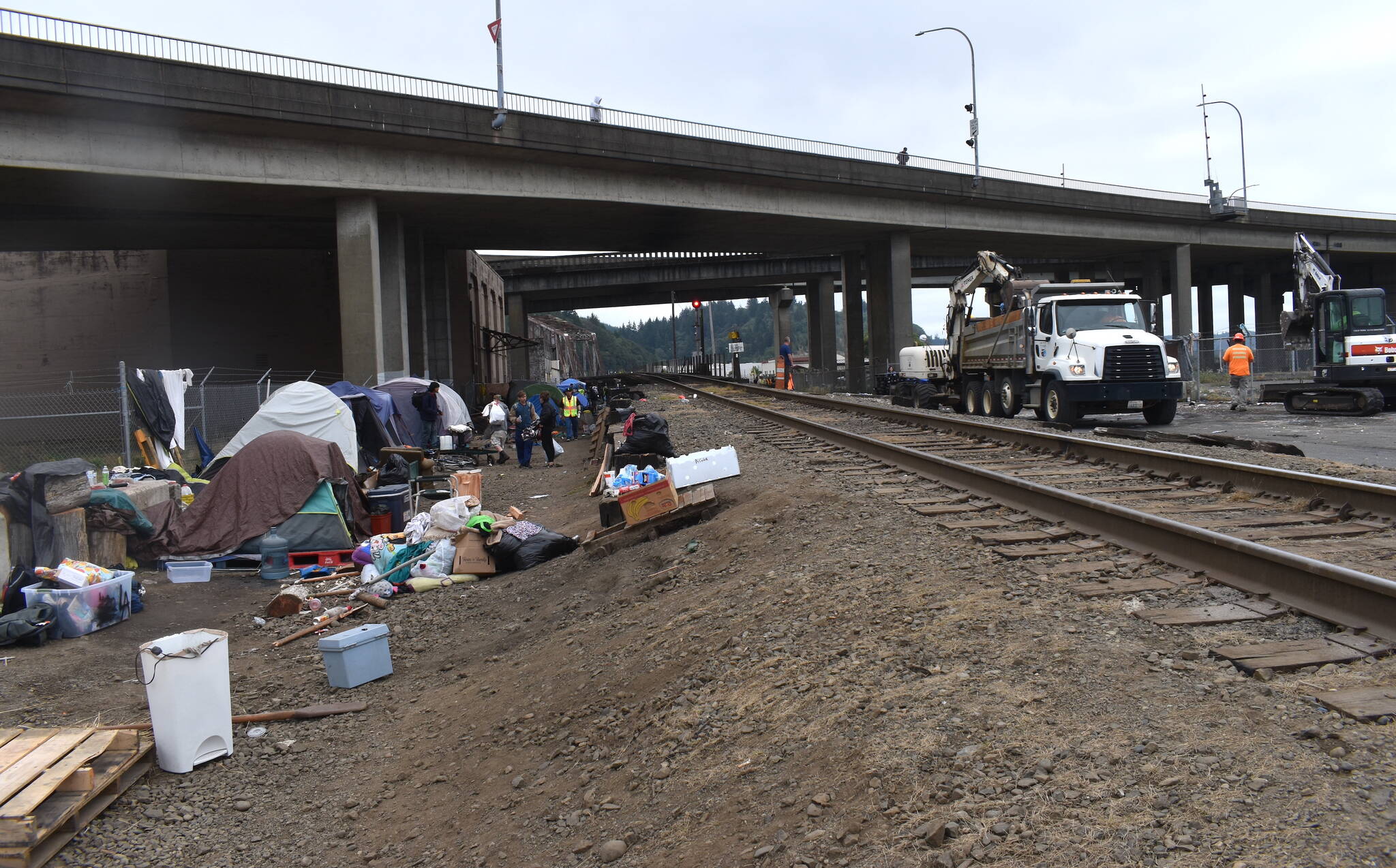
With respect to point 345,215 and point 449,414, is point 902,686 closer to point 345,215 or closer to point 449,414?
point 449,414

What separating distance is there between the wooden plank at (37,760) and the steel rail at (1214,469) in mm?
9051

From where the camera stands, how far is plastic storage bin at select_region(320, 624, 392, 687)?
7.40 metres

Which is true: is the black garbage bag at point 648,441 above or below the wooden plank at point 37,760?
above

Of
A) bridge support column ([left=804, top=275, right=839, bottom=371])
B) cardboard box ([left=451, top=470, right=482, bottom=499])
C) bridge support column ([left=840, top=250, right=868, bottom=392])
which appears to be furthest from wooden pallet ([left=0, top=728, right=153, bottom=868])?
bridge support column ([left=804, top=275, right=839, bottom=371])

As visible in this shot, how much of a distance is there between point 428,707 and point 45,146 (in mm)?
21921

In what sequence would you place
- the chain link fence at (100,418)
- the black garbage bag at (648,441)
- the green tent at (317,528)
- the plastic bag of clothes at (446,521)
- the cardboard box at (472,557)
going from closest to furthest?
the cardboard box at (472,557) → the plastic bag of clothes at (446,521) → the green tent at (317,528) → the black garbage bag at (648,441) → the chain link fence at (100,418)

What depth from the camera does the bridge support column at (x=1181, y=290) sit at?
1992 inches

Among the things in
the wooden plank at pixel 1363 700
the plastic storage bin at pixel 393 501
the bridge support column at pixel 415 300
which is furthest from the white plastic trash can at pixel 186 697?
the bridge support column at pixel 415 300

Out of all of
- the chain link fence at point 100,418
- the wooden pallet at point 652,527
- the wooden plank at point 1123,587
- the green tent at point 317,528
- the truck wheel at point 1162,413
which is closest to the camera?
the wooden plank at point 1123,587

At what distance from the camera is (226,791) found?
18.7ft

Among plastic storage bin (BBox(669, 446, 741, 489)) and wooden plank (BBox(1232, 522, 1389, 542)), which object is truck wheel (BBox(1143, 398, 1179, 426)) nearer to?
plastic storage bin (BBox(669, 446, 741, 489))

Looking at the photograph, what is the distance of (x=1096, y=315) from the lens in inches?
719

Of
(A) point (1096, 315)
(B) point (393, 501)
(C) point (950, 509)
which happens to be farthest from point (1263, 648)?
(A) point (1096, 315)

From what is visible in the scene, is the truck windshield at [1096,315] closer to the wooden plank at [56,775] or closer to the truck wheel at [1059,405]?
the truck wheel at [1059,405]
